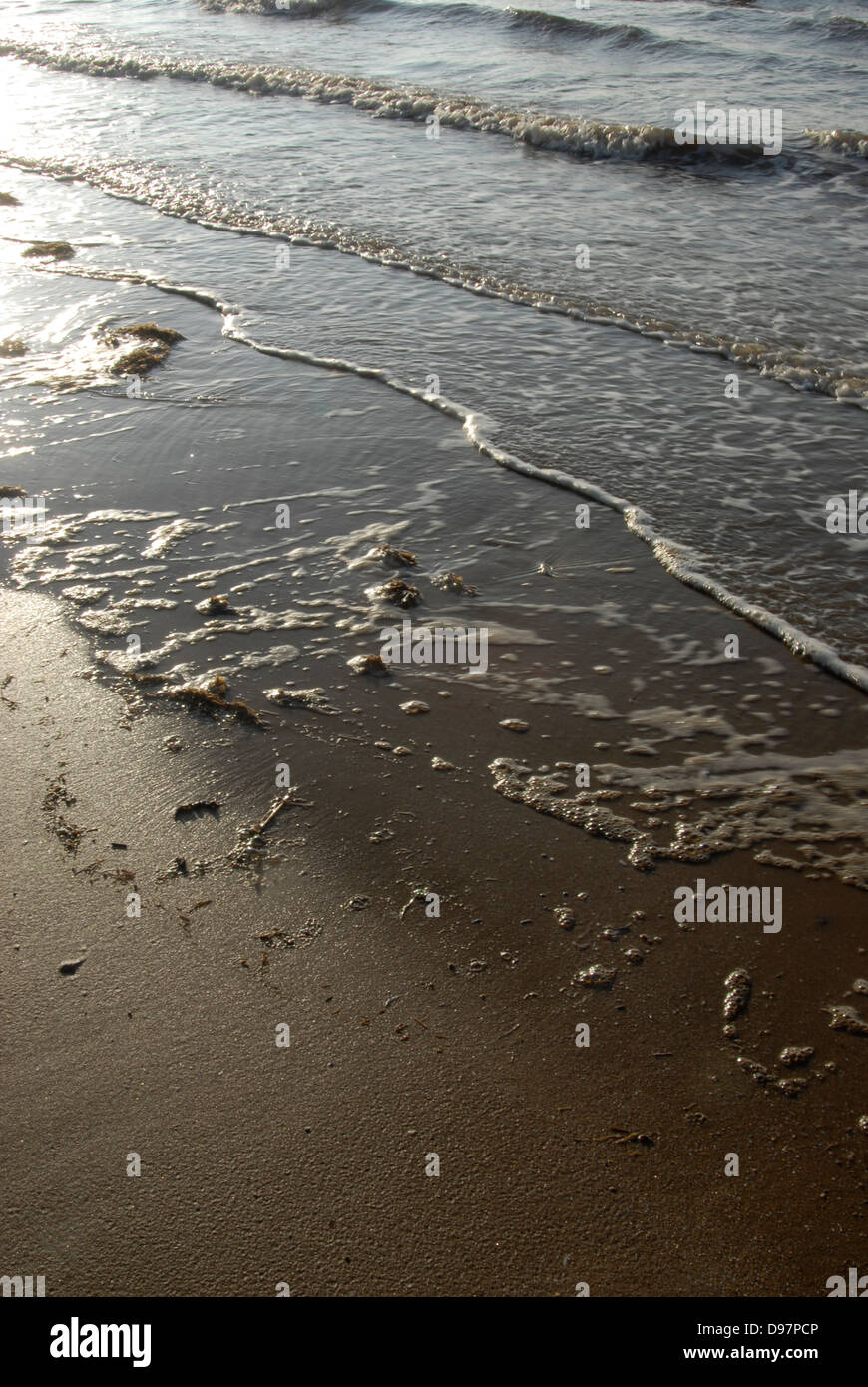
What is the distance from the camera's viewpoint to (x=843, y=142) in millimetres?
11828

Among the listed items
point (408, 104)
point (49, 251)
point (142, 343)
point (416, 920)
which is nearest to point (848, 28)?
point (408, 104)

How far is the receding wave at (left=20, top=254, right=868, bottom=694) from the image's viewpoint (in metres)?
4.64

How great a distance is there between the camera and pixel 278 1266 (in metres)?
2.49

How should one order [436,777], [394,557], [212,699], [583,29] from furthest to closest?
[583,29], [394,557], [212,699], [436,777]

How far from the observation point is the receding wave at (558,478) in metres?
4.64

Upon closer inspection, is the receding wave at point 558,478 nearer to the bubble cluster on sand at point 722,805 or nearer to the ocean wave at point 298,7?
the bubble cluster on sand at point 722,805

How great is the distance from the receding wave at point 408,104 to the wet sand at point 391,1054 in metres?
11.4

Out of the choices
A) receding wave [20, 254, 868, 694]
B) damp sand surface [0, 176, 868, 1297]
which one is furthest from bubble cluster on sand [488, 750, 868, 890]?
receding wave [20, 254, 868, 694]

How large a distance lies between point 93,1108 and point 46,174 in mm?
13180

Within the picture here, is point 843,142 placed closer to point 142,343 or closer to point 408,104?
point 408,104

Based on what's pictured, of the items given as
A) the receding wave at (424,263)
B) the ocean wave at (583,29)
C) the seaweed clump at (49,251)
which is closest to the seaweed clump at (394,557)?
the receding wave at (424,263)

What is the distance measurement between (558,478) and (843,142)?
8.62 meters
